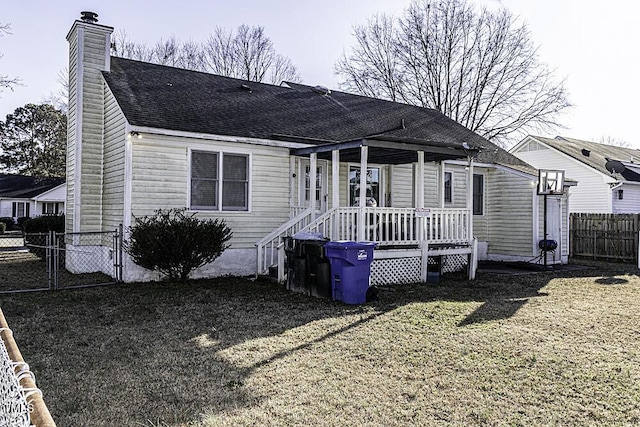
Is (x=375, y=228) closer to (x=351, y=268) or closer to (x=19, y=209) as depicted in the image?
(x=351, y=268)

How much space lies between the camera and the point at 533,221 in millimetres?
14477

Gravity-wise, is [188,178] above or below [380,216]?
above

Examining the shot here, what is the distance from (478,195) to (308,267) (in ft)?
29.1

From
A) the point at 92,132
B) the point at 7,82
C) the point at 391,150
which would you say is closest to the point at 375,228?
the point at 391,150

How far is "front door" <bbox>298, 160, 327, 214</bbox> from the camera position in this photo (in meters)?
12.4

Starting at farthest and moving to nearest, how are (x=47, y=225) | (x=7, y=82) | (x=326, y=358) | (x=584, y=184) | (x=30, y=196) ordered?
(x=30, y=196), (x=584, y=184), (x=7, y=82), (x=47, y=225), (x=326, y=358)

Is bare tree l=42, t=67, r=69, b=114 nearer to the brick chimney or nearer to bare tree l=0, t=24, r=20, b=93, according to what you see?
bare tree l=0, t=24, r=20, b=93

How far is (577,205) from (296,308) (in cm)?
2063

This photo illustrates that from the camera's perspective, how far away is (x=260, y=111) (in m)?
13.0

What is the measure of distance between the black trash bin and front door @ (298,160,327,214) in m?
3.05

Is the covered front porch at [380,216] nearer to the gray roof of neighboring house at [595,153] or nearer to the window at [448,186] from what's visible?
the window at [448,186]

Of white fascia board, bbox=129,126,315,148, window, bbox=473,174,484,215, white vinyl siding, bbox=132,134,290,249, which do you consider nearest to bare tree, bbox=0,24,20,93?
white vinyl siding, bbox=132,134,290,249

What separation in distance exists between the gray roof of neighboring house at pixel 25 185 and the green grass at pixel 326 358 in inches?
1295

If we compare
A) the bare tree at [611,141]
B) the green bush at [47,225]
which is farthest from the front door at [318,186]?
the bare tree at [611,141]
